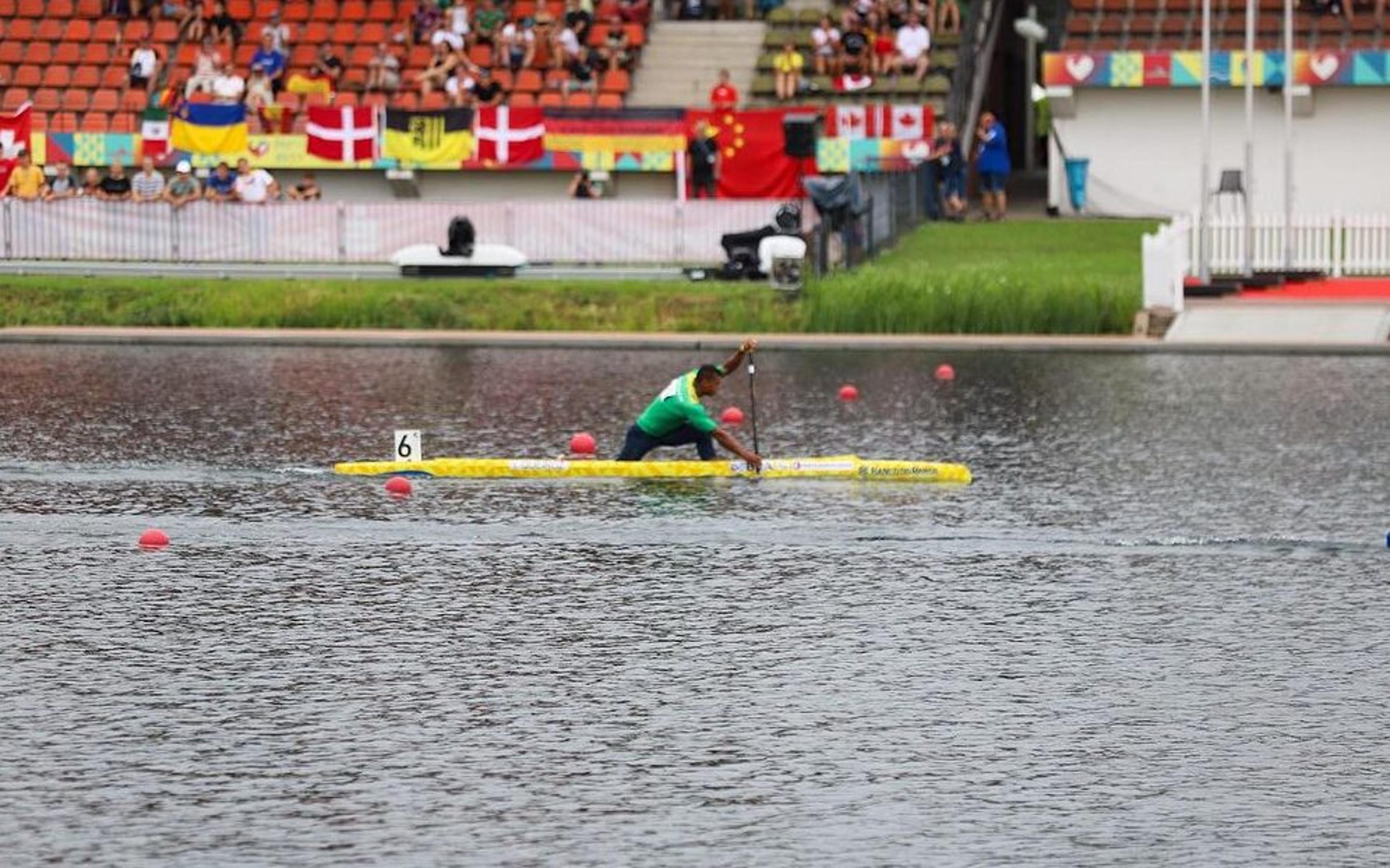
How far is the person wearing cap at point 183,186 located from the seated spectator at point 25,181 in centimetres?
202

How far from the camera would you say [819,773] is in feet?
45.4

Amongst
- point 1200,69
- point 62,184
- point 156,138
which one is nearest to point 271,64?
point 156,138

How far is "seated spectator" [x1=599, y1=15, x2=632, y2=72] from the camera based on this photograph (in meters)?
50.5

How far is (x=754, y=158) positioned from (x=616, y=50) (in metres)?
5.25

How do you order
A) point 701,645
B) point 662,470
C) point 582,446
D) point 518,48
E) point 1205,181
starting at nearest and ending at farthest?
1. point 701,645
2. point 662,470
3. point 582,446
4. point 1205,181
5. point 518,48

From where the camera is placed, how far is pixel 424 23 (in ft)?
170

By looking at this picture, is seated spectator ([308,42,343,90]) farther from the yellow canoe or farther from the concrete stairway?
the yellow canoe

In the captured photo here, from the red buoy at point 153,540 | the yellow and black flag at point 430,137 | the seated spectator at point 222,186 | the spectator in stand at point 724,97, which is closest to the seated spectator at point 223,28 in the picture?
the yellow and black flag at point 430,137

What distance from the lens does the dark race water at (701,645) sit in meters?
13.0

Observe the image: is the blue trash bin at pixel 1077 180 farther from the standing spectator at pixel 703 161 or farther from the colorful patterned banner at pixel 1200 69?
the standing spectator at pixel 703 161

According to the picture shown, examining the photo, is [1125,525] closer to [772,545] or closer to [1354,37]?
[772,545]

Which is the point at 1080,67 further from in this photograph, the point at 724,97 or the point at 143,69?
the point at 143,69

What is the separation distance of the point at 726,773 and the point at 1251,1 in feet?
93.8

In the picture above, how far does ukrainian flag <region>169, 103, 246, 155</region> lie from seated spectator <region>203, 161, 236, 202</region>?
234 centimetres
